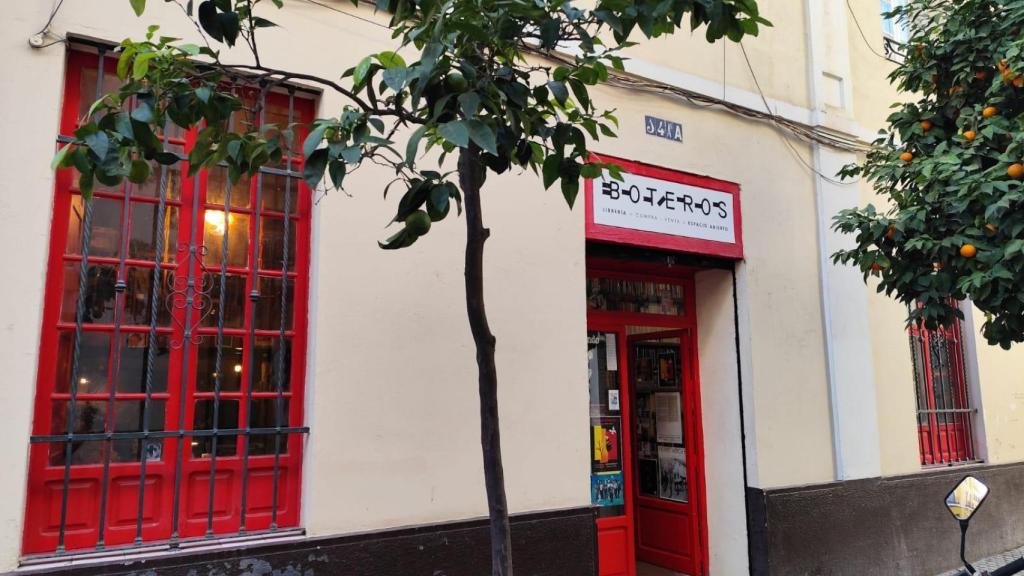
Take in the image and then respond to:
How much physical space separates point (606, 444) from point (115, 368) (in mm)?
3881

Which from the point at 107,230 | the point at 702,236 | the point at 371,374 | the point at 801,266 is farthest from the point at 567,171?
the point at 801,266

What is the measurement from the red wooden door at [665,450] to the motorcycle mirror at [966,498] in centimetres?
342

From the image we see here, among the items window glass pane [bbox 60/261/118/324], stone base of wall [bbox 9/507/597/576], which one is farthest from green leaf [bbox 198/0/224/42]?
stone base of wall [bbox 9/507/597/576]

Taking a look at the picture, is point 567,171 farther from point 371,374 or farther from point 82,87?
point 82,87

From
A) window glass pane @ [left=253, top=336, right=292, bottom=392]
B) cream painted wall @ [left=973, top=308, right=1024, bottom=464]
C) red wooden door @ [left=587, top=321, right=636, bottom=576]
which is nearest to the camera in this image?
window glass pane @ [left=253, top=336, right=292, bottom=392]

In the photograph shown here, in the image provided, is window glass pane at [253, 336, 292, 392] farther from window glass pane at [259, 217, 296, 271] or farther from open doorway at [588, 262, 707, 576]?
open doorway at [588, 262, 707, 576]

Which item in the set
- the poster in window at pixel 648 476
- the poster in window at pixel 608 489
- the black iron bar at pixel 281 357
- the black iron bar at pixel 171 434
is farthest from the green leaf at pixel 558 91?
the poster in window at pixel 648 476

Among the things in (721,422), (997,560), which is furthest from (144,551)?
(997,560)

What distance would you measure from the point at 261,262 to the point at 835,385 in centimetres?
520

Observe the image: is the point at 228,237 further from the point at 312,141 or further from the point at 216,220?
the point at 312,141

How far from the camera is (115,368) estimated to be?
13.8 ft

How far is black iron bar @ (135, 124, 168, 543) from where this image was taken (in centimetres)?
414

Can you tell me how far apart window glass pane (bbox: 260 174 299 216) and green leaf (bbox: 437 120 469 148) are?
2.79 metres

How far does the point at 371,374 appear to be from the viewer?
4.78 meters
